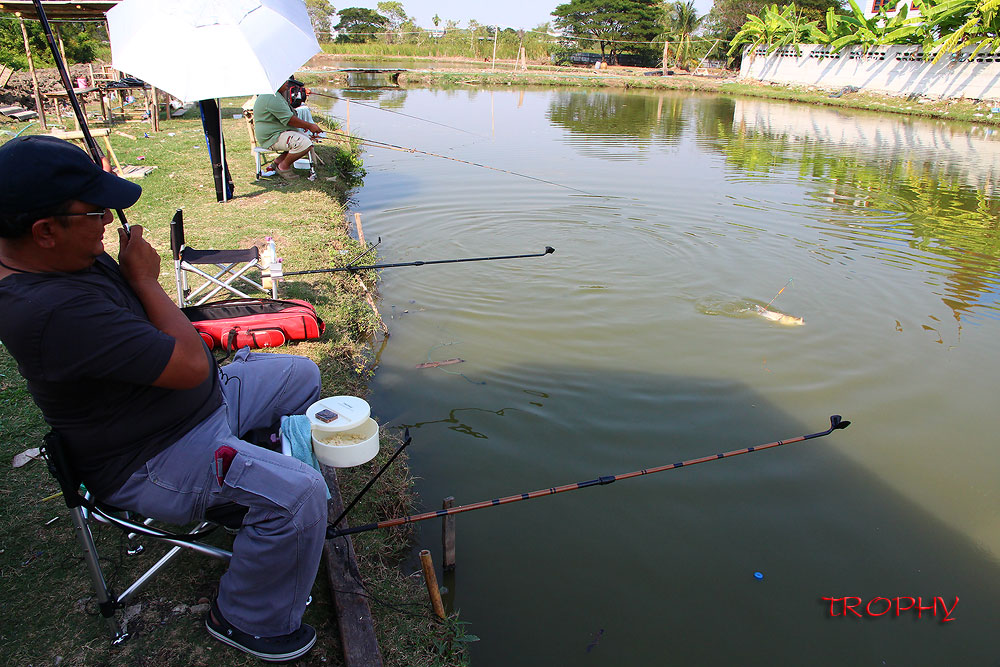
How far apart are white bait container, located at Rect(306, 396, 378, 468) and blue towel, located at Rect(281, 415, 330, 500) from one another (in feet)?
0.09

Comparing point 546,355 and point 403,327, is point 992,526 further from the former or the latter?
point 403,327

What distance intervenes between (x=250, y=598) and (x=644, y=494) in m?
2.27

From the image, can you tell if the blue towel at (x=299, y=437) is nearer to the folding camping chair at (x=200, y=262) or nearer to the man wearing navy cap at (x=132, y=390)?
the man wearing navy cap at (x=132, y=390)

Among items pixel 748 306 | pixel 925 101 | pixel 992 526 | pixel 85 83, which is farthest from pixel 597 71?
pixel 992 526

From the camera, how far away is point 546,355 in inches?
198

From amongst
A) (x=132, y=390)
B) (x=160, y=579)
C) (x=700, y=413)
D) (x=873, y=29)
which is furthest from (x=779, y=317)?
(x=873, y=29)

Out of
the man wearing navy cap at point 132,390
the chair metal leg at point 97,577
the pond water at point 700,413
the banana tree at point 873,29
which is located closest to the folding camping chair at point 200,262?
the pond water at point 700,413

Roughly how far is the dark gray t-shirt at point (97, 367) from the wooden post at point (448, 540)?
1.15 meters

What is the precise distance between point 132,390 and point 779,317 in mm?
5452

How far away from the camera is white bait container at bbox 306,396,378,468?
7.69 feet

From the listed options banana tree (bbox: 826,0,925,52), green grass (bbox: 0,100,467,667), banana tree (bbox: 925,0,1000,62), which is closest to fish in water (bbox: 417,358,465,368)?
green grass (bbox: 0,100,467,667)

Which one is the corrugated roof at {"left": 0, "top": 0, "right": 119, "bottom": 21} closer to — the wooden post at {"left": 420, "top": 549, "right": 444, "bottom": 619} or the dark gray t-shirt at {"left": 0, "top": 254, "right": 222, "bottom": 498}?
the dark gray t-shirt at {"left": 0, "top": 254, "right": 222, "bottom": 498}

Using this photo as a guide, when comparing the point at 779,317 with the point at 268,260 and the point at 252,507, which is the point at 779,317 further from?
the point at 252,507

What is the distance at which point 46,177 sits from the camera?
5.33ft
